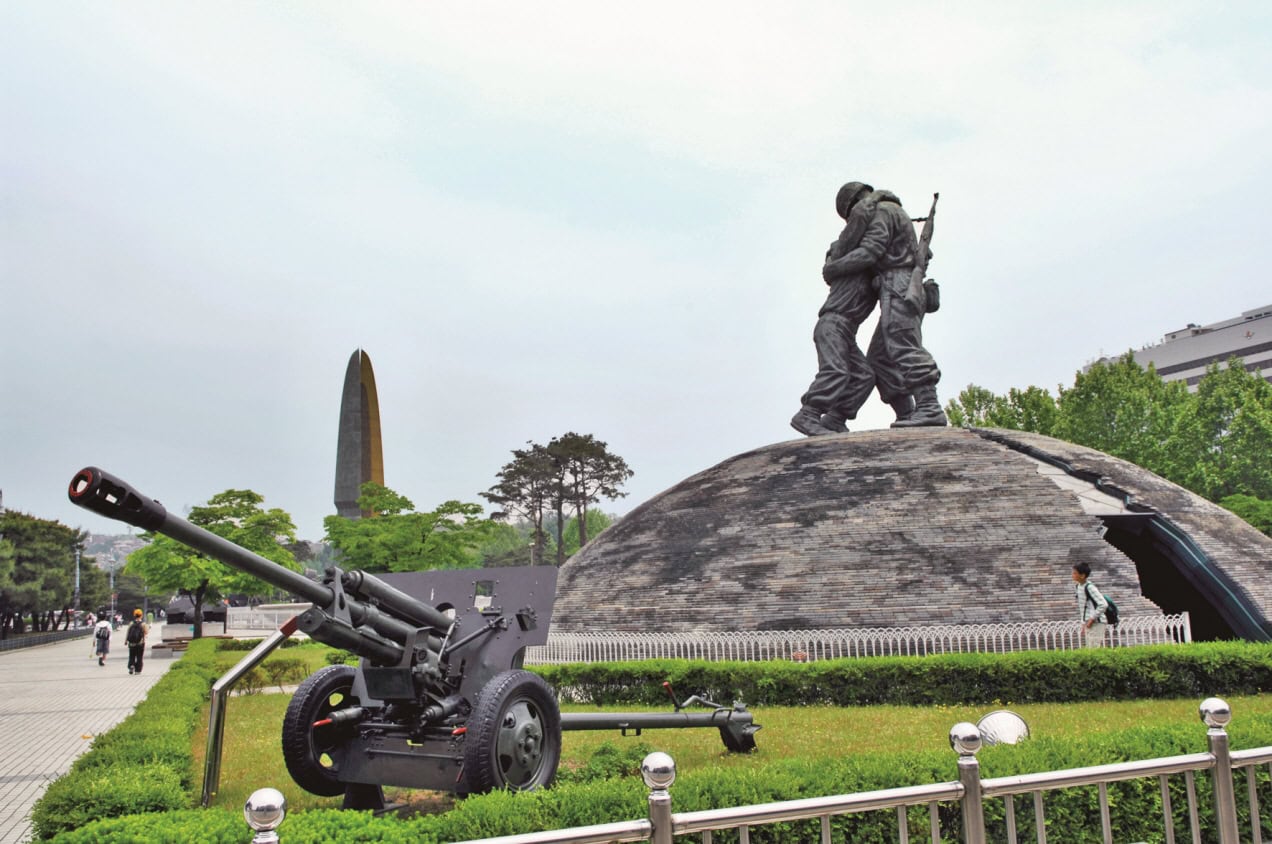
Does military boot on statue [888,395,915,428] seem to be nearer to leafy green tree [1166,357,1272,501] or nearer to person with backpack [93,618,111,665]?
leafy green tree [1166,357,1272,501]

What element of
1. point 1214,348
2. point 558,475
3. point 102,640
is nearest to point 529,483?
point 558,475

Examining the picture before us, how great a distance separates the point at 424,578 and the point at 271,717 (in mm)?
6391

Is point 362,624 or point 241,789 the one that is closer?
point 362,624

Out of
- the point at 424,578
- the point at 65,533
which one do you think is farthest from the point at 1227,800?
the point at 65,533

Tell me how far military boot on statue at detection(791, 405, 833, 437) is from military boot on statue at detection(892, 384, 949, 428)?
198 cm

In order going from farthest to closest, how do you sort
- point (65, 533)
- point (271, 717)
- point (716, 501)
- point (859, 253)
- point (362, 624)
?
point (65, 533) → point (859, 253) → point (716, 501) → point (271, 717) → point (362, 624)

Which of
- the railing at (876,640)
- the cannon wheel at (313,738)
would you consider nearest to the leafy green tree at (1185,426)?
the railing at (876,640)

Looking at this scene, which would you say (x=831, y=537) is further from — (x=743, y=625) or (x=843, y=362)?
(x=843, y=362)

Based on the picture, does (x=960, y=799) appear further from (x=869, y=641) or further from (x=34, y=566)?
(x=34, y=566)

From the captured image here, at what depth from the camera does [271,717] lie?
13.9m

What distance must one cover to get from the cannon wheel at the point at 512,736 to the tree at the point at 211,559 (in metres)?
26.9

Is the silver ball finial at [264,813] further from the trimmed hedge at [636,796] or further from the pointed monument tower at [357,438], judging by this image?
the pointed monument tower at [357,438]

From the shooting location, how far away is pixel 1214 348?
8719 cm

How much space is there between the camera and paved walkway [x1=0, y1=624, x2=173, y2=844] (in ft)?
30.7
